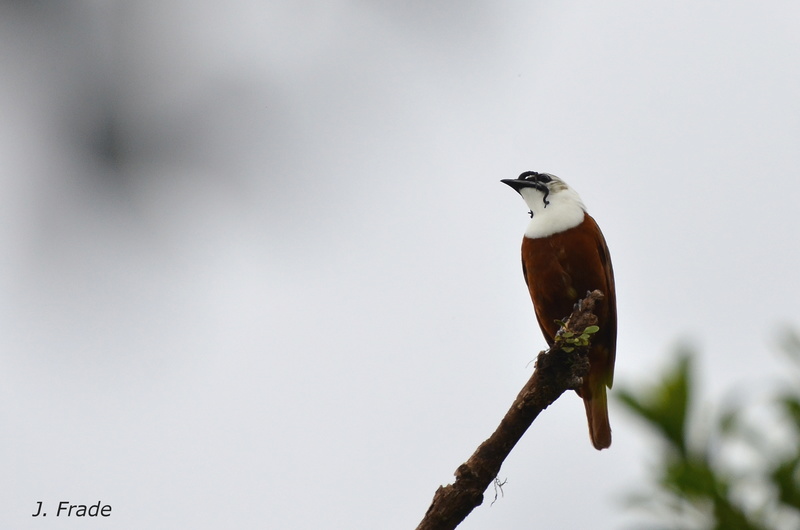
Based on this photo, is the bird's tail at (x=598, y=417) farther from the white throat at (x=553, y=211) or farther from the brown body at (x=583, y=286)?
the white throat at (x=553, y=211)

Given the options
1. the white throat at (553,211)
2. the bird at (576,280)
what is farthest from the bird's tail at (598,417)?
the white throat at (553,211)

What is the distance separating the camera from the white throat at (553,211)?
18.8ft

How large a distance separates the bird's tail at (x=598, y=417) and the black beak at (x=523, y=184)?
1603 mm

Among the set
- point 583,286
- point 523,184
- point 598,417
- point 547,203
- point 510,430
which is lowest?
point 510,430

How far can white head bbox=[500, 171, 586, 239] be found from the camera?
5.76 meters

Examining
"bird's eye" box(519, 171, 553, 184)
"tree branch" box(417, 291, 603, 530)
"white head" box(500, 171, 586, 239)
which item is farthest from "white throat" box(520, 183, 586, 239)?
"tree branch" box(417, 291, 603, 530)

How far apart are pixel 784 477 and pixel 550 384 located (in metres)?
2.46

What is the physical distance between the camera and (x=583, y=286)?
5449 millimetres

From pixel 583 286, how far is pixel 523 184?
1.37 meters

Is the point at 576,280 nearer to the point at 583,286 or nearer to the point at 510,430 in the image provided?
the point at 583,286

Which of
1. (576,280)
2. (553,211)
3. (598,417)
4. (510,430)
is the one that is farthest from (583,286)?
(510,430)

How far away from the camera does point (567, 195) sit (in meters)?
6.32

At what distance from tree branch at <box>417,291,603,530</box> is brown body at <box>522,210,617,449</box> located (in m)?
1.27

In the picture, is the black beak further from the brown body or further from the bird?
the brown body
